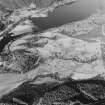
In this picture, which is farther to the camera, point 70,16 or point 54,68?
point 70,16

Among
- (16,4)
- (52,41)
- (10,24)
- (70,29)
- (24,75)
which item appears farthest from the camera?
(16,4)

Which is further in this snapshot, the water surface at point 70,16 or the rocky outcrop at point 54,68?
the water surface at point 70,16

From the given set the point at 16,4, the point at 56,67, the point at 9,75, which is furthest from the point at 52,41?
the point at 16,4

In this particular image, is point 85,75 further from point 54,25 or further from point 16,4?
point 16,4

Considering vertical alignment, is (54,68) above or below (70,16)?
below

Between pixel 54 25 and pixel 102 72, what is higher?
pixel 54 25

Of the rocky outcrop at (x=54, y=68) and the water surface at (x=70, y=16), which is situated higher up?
the water surface at (x=70, y=16)

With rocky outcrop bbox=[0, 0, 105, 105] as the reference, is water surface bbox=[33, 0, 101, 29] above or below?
above

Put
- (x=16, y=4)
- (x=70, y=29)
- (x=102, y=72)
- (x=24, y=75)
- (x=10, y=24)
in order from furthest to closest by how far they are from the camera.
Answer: (x=16, y=4) → (x=10, y=24) → (x=70, y=29) → (x=24, y=75) → (x=102, y=72)

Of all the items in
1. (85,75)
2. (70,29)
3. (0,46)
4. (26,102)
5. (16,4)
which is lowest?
(26,102)

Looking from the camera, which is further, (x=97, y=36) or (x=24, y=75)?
(x=97, y=36)

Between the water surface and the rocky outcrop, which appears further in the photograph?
the water surface
